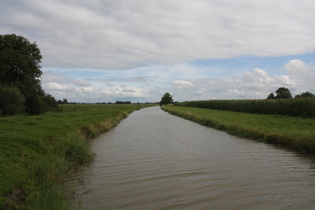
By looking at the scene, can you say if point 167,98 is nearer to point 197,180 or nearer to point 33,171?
point 197,180

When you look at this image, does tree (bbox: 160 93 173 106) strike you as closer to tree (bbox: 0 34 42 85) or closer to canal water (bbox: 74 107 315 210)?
tree (bbox: 0 34 42 85)

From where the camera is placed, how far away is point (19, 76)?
3216 centimetres

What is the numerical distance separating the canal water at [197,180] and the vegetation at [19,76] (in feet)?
62.6

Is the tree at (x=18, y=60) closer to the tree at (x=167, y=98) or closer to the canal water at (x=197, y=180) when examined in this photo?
the canal water at (x=197, y=180)

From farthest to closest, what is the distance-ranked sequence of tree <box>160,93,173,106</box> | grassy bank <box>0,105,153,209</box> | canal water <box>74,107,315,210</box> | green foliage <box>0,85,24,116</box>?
tree <box>160,93,173,106</box>
green foliage <box>0,85,24,116</box>
canal water <box>74,107,315,210</box>
grassy bank <box>0,105,153,209</box>

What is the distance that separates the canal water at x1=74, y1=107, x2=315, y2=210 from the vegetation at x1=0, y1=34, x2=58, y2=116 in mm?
19078

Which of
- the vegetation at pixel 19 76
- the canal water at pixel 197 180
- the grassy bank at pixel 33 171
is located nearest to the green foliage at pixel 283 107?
the canal water at pixel 197 180

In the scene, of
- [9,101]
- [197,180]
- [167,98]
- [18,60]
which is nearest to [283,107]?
[197,180]

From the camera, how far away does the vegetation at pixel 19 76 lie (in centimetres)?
2650

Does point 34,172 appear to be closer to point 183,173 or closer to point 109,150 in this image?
point 183,173

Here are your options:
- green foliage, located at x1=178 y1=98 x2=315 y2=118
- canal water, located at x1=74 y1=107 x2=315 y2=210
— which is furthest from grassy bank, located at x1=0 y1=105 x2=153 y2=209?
green foliage, located at x1=178 y1=98 x2=315 y2=118

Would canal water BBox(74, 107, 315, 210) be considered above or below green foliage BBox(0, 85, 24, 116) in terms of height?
below

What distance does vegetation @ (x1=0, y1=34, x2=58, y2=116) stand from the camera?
2650cm

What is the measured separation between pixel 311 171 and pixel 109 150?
9644mm
